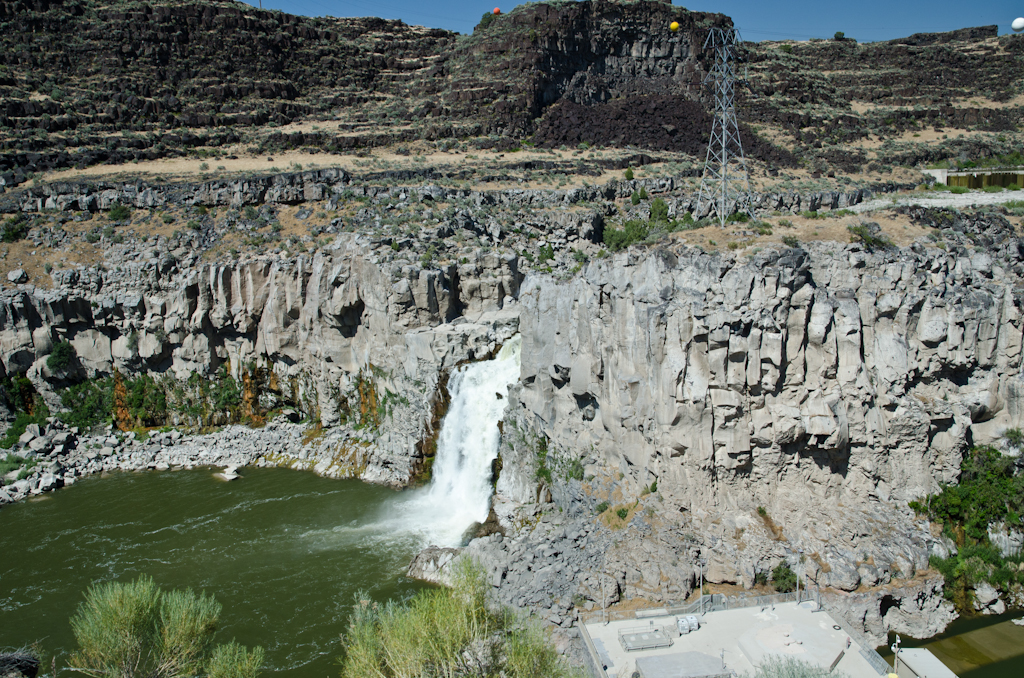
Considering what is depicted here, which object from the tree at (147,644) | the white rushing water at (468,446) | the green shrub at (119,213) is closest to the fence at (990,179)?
the white rushing water at (468,446)

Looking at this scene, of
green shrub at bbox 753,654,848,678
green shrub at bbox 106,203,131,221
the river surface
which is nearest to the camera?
green shrub at bbox 753,654,848,678

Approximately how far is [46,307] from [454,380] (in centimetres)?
2018

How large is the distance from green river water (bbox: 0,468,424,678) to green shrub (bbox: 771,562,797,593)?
9.87 meters

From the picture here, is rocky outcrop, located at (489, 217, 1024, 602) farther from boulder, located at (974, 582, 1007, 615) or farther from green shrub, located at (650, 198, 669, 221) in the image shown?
green shrub, located at (650, 198, 669, 221)

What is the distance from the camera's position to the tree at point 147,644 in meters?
15.3

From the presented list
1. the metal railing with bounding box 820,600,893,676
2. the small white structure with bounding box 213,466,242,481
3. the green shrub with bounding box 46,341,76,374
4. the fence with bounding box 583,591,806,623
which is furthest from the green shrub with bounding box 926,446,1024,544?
the green shrub with bounding box 46,341,76,374

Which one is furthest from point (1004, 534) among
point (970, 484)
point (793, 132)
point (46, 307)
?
point (793, 132)

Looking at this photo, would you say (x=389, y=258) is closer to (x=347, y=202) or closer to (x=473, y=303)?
(x=473, y=303)

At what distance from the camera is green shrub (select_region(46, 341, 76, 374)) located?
107 feet

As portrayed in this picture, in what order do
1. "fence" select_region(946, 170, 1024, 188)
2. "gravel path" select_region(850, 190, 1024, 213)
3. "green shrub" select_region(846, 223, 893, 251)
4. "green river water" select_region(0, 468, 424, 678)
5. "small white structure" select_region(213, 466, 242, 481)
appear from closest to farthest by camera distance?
1. "green shrub" select_region(846, 223, 893, 251)
2. "green river water" select_region(0, 468, 424, 678)
3. "gravel path" select_region(850, 190, 1024, 213)
4. "fence" select_region(946, 170, 1024, 188)
5. "small white structure" select_region(213, 466, 242, 481)

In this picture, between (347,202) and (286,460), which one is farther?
(347,202)

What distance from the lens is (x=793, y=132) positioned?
192 ft

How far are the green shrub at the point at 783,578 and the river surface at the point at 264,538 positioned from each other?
980 cm

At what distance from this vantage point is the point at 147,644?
15914mm
